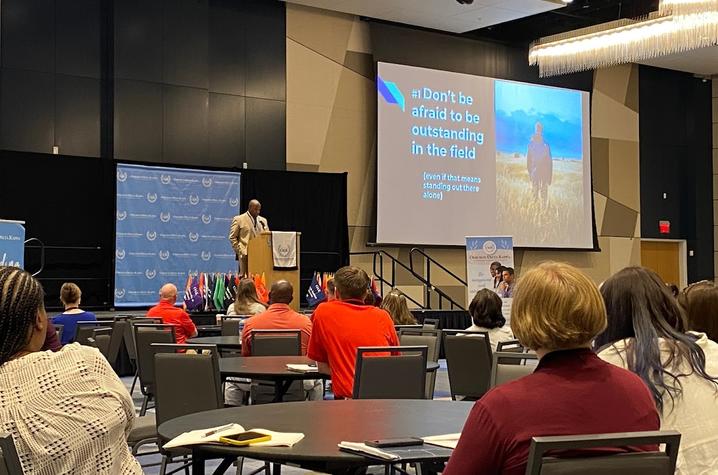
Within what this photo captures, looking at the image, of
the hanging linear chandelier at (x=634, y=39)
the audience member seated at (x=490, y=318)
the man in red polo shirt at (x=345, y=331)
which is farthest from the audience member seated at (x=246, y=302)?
the hanging linear chandelier at (x=634, y=39)

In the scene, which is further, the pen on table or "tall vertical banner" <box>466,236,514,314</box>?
"tall vertical banner" <box>466,236,514,314</box>

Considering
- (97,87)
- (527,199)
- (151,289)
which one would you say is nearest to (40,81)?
(97,87)

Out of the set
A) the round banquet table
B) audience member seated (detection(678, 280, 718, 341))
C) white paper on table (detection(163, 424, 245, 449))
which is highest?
audience member seated (detection(678, 280, 718, 341))

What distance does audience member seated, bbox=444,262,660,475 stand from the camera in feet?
5.78

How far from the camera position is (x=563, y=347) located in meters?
1.89

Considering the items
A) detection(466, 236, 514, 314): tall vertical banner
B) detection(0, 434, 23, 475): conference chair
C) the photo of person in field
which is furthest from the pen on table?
the photo of person in field

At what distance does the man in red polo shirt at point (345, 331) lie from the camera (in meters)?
4.50

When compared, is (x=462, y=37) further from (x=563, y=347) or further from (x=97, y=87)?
(x=563, y=347)

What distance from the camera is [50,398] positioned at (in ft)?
6.31

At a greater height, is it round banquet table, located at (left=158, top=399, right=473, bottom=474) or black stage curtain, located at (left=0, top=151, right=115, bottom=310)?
black stage curtain, located at (left=0, top=151, right=115, bottom=310)

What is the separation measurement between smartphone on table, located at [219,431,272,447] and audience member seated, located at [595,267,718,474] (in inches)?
37.3

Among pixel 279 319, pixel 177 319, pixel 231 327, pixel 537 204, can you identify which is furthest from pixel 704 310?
pixel 537 204

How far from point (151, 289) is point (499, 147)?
6632mm

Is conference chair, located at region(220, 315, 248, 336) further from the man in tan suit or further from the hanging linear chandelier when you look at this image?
the hanging linear chandelier
